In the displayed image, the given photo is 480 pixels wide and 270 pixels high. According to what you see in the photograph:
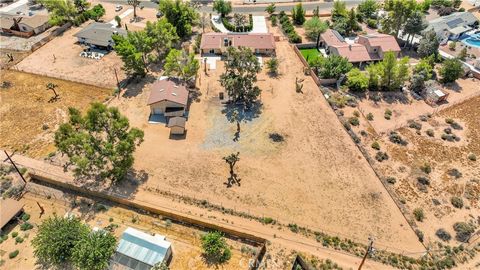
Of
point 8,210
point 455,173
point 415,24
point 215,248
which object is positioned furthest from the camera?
point 415,24

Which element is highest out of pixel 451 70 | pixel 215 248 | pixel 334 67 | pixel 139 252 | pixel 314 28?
pixel 314 28

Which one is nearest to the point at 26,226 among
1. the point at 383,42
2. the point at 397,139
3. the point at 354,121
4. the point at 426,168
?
the point at 354,121

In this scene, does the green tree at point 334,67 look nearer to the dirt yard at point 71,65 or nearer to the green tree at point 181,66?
the green tree at point 181,66

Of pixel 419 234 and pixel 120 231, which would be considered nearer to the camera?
pixel 419 234

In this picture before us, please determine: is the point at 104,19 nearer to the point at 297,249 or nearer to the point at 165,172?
the point at 165,172

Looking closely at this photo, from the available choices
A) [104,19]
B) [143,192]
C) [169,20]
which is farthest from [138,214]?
[104,19]

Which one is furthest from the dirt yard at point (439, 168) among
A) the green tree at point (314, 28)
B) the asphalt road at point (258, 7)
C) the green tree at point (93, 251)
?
the asphalt road at point (258, 7)

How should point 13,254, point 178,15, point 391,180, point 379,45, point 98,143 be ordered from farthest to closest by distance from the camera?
1. point 178,15
2. point 379,45
3. point 391,180
4. point 98,143
5. point 13,254

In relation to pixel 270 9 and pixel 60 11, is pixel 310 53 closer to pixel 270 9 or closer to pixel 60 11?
pixel 270 9
